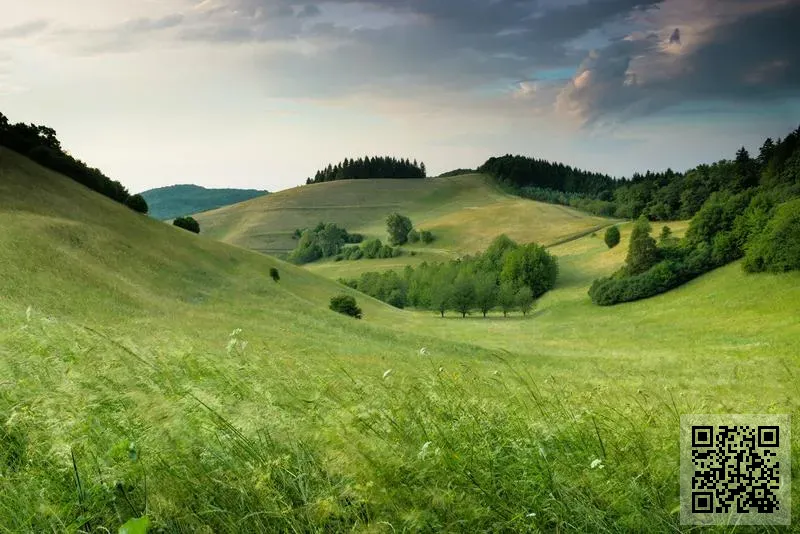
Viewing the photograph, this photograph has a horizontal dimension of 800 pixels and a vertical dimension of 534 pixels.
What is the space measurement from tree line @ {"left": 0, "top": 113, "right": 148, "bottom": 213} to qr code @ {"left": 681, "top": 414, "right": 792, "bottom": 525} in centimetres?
6826

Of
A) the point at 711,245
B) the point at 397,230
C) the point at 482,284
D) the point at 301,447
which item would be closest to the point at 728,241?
the point at 711,245

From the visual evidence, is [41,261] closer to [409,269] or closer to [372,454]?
[372,454]

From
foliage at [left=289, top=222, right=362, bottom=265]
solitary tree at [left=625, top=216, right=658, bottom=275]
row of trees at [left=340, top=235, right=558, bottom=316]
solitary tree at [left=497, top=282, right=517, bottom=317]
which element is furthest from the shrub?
solitary tree at [left=625, top=216, right=658, bottom=275]

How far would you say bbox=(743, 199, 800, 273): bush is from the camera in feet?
214

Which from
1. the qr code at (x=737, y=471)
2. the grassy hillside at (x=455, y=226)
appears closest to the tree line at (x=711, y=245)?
the grassy hillside at (x=455, y=226)

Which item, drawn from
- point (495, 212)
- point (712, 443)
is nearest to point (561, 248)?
point (495, 212)

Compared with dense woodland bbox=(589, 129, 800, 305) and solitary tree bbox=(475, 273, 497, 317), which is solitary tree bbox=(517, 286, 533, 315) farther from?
dense woodland bbox=(589, 129, 800, 305)

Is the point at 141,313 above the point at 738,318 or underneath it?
above

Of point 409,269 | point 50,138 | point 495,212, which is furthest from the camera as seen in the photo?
point 495,212

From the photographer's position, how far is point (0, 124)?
6078cm

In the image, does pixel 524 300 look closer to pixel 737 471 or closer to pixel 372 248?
pixel 372 248

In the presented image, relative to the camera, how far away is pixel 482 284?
4102 inches

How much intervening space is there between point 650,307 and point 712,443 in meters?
79.5

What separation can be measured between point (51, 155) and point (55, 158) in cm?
47
